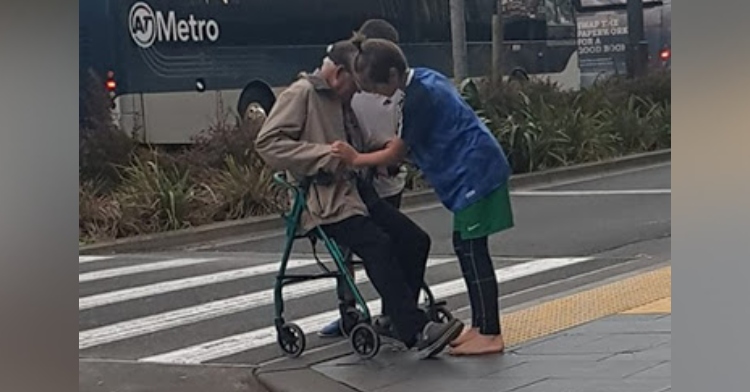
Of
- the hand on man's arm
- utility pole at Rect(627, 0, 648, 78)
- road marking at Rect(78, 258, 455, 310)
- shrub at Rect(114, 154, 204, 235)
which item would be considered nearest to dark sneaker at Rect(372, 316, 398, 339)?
the hand on man's arm

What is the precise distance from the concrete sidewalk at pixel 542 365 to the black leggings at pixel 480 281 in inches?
8.3

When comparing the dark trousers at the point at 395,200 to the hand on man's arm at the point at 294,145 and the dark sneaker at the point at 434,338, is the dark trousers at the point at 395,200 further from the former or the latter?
the dark sneaker at the point at 434,338

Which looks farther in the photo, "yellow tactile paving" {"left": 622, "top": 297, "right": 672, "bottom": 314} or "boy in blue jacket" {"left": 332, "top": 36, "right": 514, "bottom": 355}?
"yellow tactile paving" {"left": 622, "top": 297, "right": 672, "bottom": 314}

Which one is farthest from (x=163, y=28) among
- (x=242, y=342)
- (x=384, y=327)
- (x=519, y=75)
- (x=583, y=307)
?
(x=384, y=327)

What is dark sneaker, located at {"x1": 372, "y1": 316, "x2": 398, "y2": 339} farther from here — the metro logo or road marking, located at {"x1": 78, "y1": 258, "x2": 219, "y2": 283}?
the metro logo

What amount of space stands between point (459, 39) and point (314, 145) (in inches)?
299

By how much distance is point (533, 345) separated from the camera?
293 inches

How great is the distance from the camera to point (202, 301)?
9.37 m

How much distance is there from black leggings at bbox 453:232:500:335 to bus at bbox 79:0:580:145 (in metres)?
7.77

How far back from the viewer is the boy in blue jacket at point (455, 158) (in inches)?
279

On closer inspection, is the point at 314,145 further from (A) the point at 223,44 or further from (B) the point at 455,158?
(A) the point at 223,44

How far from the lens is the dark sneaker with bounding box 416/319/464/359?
706 cm
